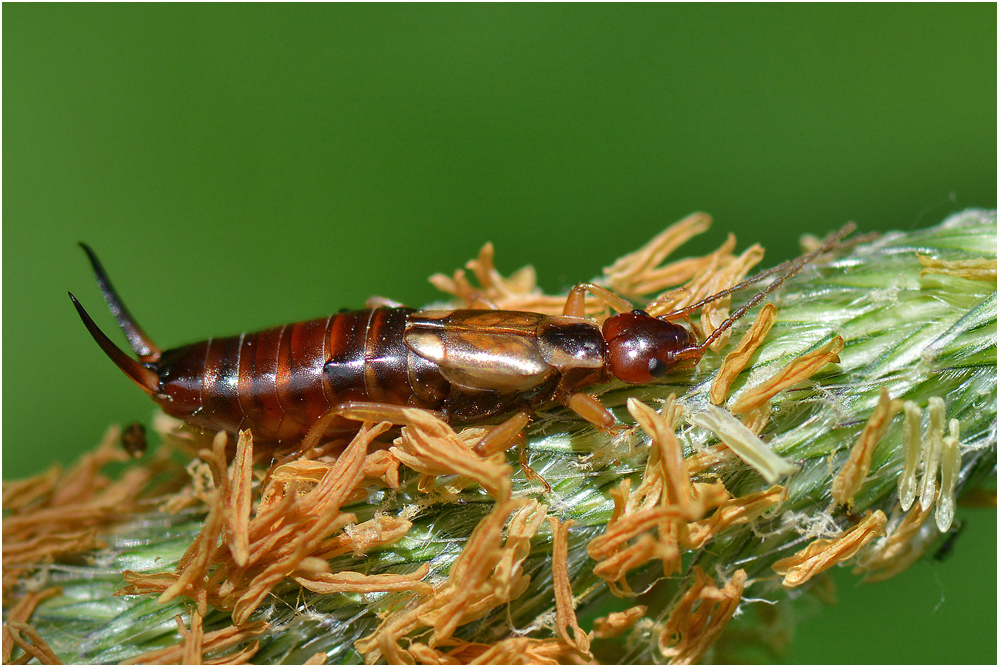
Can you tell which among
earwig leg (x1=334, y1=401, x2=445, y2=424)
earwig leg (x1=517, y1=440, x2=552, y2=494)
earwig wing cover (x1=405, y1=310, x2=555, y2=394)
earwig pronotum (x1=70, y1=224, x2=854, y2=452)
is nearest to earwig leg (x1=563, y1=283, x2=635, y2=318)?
earwig pronotum (x1=70, y1=224, x2=854, y2=452)

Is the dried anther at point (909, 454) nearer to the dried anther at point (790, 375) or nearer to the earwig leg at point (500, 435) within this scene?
the dried anther at point (790, 375)

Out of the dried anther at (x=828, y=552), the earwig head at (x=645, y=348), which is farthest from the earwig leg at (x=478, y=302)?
the dried anther at (x=828, y=552)

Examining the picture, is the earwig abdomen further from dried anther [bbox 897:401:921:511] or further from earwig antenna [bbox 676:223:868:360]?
dried anther [bbox 897:401:921:511]

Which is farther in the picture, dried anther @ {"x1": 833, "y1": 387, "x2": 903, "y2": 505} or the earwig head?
the earwig head

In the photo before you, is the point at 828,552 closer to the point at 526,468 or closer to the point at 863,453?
the point at 863,453

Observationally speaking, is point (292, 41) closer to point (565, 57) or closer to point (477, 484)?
point (565, 57)

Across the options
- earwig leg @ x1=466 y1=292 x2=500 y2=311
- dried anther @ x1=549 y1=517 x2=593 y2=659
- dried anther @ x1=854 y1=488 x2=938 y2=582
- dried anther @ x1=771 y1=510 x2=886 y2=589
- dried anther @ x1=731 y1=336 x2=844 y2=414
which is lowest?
dried anther @ x1=854 y1=488 x2=938 y2=582

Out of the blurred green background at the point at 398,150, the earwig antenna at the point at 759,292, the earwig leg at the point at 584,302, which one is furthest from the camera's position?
the blurred green background at the point at 398,150

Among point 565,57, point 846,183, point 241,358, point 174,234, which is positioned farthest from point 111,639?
point 846,183

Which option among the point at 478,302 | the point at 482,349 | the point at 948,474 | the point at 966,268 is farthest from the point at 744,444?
the point at 478,302
